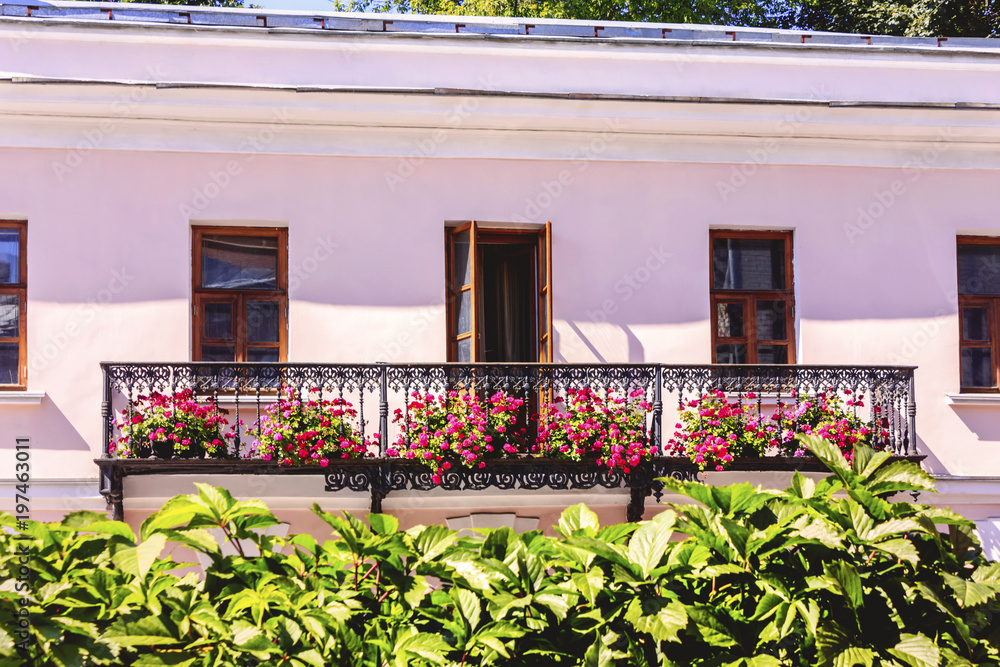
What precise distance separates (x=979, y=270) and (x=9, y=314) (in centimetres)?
1076

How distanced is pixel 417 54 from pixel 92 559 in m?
8.64

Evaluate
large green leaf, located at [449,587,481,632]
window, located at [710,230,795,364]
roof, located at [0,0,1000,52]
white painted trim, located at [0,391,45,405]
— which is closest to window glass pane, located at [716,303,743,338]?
window, located at [710,230,795,364]

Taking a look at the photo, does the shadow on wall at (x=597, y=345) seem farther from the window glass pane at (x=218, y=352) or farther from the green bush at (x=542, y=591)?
the green bush at (x=542, y=591)

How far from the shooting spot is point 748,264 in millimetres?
10555

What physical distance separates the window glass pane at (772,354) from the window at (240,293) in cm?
525

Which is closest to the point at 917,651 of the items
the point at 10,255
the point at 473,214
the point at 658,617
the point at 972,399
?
the point at 658,617

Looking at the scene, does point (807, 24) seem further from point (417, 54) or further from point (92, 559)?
point (92, 559)

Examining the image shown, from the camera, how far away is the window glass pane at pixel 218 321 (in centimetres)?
980

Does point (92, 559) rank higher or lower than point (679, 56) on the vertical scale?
lower

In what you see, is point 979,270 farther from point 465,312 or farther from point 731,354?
point 465,312

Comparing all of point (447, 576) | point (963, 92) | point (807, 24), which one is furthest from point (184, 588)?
point (807, 24)

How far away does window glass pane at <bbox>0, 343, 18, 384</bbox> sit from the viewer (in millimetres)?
9445

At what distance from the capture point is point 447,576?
8.60 ft

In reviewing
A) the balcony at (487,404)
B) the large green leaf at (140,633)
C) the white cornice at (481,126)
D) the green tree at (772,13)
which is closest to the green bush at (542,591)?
the large green leaf at (140,633)
